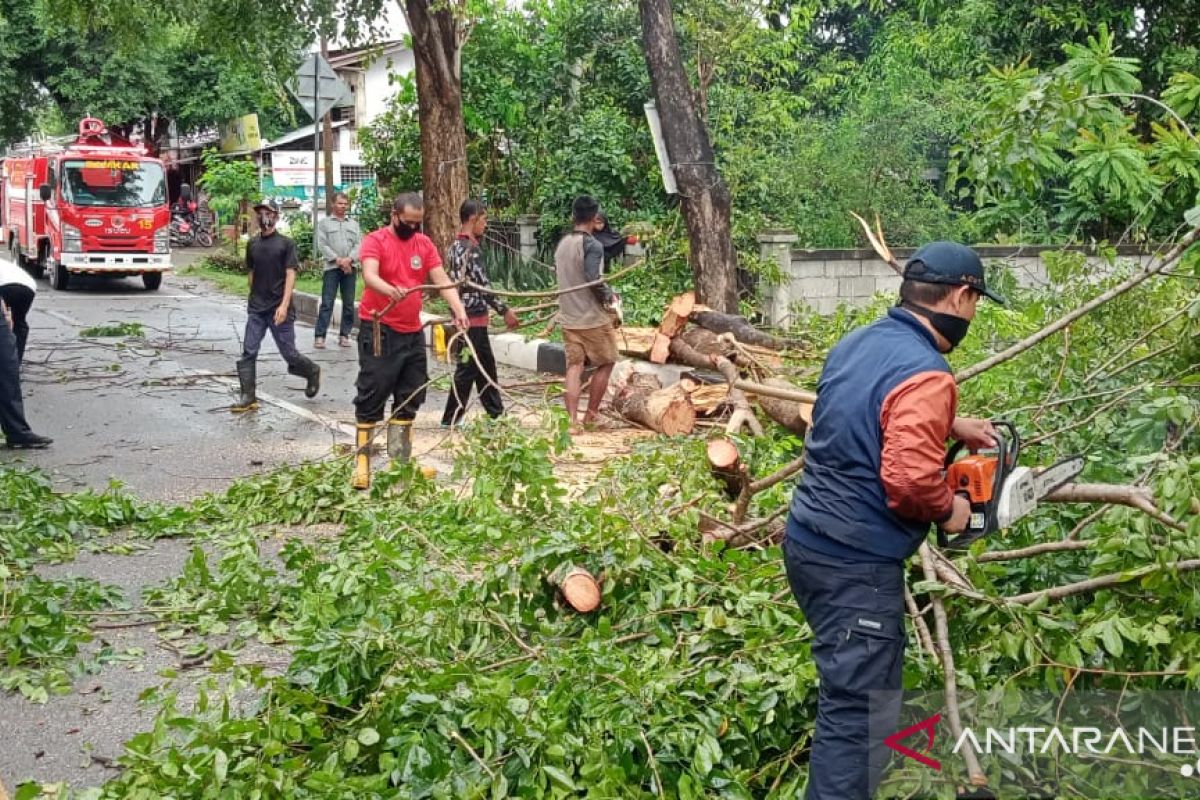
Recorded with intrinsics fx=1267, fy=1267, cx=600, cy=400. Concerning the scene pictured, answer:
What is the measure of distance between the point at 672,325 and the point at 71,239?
16594 mm

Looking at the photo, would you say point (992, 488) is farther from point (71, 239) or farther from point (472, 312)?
point (71, 239)

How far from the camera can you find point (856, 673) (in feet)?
11.5

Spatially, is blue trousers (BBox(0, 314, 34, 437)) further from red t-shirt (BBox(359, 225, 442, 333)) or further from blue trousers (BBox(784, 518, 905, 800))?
blue trousers (BBox(784, 518, 905, 800))

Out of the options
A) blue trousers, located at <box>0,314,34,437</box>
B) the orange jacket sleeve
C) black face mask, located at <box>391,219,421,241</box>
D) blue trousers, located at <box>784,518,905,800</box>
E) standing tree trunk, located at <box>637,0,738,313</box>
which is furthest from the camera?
standing tree trunk, located at <box>637,0,738,313</box>

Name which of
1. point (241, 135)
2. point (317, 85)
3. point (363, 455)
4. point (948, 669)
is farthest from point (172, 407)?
point (241, 135)

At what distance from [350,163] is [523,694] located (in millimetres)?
36381

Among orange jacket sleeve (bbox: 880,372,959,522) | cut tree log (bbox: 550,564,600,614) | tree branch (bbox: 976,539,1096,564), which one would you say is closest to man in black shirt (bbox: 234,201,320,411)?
cut tree log (bbox: 550,564,600,614)

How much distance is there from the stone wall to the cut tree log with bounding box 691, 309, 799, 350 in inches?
59.4

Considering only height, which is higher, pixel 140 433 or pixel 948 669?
pixel 948 669

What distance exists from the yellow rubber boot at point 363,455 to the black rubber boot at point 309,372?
377 cm

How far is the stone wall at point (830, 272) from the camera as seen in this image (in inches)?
512

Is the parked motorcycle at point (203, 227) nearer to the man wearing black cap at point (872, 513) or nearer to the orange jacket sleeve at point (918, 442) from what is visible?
the man wearing black cap at point (872, 513)

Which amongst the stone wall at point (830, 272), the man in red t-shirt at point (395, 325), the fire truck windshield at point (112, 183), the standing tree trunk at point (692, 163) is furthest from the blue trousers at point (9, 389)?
the fire truck windshield at point (112, 183)

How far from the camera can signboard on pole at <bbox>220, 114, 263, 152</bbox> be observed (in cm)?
3731
